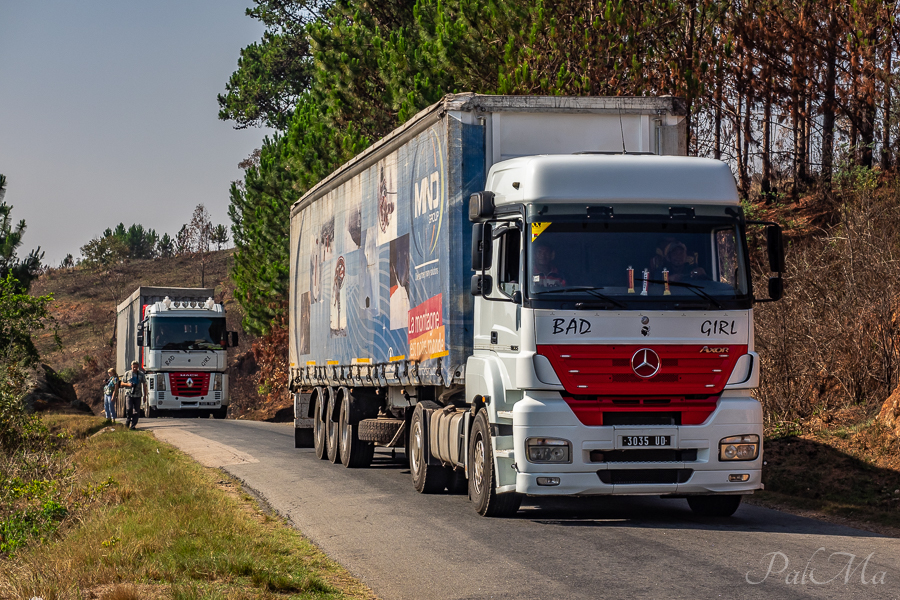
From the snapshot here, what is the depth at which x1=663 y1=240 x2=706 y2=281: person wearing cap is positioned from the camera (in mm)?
10133

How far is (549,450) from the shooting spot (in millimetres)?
9883

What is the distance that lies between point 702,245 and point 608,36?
14876mm

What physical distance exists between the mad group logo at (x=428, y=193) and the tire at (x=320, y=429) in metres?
6.19

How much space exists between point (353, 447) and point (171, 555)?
8.33m

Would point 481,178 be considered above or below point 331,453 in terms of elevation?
above

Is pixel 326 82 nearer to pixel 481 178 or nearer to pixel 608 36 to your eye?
pixel 608 36

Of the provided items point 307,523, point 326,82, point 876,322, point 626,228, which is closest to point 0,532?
point 307,523

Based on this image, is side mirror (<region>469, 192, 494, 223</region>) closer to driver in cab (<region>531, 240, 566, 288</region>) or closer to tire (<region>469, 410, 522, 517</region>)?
driver in cab (<region>531, 240, 566, 288</region>)

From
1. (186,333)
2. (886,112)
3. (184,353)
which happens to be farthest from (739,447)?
(184,353)

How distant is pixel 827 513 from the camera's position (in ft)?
38.0

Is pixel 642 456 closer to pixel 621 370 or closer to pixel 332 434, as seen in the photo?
pixel 621 370

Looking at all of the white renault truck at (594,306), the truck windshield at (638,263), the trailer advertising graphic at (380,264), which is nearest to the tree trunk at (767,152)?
the trailer advertising graphic at (380,264)

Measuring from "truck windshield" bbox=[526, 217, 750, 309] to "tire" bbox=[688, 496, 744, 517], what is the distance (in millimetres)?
2198
